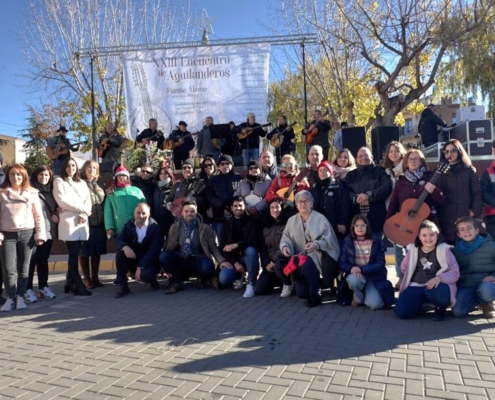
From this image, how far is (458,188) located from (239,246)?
309 cm

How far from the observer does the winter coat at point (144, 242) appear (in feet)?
22.7

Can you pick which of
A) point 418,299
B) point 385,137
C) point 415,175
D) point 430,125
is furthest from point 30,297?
point 430,125

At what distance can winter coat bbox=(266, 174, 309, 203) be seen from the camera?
22.1ft

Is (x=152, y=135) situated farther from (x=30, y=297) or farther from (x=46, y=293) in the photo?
(x=30, y=297)

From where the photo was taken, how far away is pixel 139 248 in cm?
702

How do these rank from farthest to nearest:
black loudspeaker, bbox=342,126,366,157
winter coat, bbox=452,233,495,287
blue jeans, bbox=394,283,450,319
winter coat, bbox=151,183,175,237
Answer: black loudspeaker, bbox=342,126,366,157 → winter coat, bbox=151,183,175,237 → winter coat, bbox=452,233,495,287 → blue jeans, bbox=394,283,450,319

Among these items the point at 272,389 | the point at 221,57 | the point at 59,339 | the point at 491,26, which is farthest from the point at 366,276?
the point at 491,26

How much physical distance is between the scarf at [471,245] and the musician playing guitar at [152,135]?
8985 millimetres

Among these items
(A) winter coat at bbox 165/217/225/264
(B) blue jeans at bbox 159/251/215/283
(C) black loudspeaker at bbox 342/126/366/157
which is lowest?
(B) blue jeans at bbox 159/251/215/283

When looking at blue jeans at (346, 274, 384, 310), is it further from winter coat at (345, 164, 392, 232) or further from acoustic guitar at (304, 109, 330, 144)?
acoustic guitar at (304, 109, 330, 144)

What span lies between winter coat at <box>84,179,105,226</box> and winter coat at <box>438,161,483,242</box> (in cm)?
504

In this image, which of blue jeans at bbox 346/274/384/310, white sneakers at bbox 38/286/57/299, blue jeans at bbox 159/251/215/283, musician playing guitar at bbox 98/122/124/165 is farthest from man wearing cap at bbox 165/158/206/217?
musician playing guitar at bbox 98/122/124/165

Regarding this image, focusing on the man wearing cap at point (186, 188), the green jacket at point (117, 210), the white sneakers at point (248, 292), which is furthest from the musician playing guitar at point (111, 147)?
the white sneakers at point (248, 292)

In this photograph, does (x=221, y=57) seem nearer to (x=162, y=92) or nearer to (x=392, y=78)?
(x=162, y=92)
